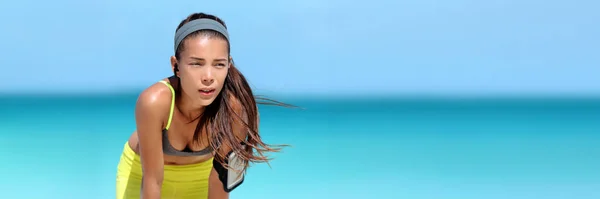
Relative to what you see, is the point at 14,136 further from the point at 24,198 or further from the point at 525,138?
the point at 525,138

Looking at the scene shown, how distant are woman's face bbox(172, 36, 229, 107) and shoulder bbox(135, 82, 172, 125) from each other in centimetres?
10

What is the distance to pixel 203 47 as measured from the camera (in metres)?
3.13

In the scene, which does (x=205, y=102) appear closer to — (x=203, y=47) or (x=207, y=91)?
(x=207, y=91)

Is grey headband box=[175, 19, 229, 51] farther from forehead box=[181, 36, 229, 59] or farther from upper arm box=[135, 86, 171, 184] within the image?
upper arm box=[135, 86, 171, 184]

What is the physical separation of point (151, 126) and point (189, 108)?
0.26 metres

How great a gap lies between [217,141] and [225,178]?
27 cm

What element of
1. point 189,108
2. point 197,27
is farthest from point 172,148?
point 197,27

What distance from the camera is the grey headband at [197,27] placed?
3152 millimetres

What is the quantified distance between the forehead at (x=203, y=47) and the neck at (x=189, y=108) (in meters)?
0.31

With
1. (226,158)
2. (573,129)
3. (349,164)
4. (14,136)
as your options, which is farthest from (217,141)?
(573,129)

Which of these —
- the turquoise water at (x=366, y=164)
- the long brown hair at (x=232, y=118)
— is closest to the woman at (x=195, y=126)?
the long brown hair at (x=232, y=118)

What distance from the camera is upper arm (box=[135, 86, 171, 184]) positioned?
3.23 m

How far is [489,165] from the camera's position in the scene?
11758 millimetres

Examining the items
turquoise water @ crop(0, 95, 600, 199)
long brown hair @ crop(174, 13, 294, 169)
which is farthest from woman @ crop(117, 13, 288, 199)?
turquoise water @ crop(0, 95, 600, 199)
